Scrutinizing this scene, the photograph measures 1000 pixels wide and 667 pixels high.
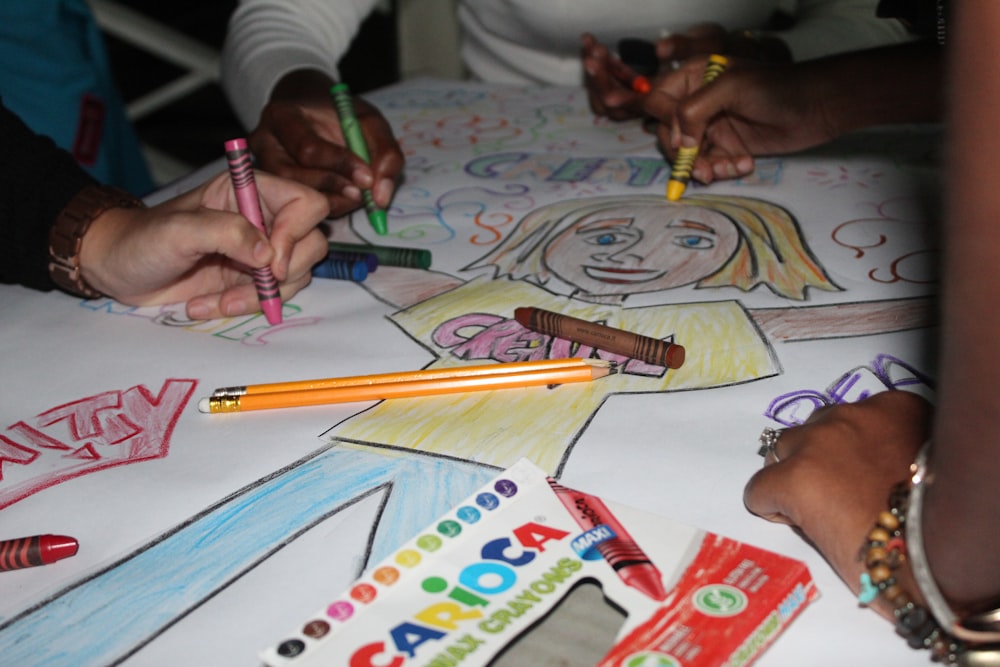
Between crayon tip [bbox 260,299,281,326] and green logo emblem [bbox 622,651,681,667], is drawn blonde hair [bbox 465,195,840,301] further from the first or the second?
green logo emblem [bbox 622,651,681,667]

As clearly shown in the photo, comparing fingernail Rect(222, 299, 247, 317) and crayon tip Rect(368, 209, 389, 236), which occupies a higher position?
crayon tip Rect(368, 209, 389, 236)

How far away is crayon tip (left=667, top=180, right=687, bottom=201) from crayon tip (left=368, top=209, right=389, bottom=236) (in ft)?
0.99

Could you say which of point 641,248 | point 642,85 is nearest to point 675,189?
point 641,248

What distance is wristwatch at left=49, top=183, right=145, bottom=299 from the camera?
0.79 m

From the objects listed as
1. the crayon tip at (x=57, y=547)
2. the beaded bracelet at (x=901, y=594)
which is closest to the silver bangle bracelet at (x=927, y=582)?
the beaded bracelet at (x=901, y=594)

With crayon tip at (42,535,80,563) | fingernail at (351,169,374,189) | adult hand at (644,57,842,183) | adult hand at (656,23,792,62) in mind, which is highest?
adult hand at (656,23,792,62)

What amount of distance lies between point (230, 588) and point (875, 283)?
56cm

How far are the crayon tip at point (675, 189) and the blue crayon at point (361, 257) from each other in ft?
1.05

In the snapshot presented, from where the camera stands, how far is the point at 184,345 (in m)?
0.73

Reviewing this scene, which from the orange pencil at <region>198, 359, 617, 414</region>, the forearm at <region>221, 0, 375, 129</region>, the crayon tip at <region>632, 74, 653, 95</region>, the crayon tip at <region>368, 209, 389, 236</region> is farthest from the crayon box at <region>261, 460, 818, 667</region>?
the forearm at <region>221, 0, 375, 129</region>

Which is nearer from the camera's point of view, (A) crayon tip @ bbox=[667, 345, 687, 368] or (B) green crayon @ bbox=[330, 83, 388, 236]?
(A) crayon tip @ bbox=[667, 345, 687, 368]

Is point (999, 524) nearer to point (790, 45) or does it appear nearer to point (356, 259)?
point (356, 259)

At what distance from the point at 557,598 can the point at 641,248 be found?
1.50 feet

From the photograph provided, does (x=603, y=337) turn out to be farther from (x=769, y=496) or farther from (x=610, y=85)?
(x=610, y=85)
